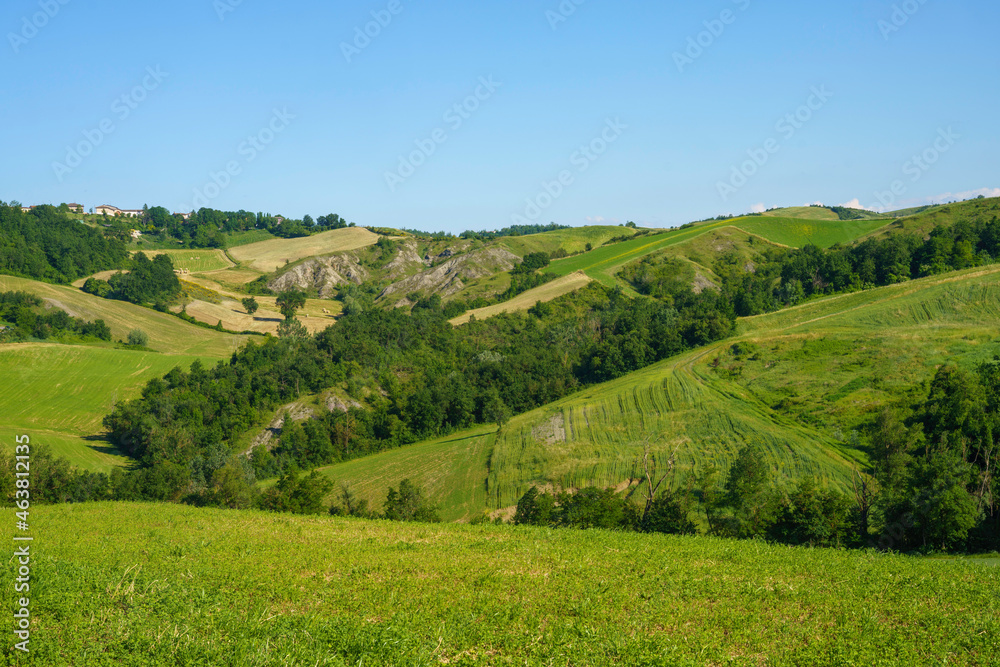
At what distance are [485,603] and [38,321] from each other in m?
136

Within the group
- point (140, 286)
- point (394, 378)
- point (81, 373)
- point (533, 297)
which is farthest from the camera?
point (140, 286)

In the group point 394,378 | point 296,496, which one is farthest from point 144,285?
point 296,496

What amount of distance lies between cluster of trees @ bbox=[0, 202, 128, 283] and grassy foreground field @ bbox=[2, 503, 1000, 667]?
167293mm

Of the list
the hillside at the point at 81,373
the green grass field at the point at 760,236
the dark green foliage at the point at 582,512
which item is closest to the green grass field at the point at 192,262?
the hillside at the point at 81,373

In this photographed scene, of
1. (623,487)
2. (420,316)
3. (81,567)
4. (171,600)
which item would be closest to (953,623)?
(171,600)

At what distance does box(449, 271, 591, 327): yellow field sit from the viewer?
125m

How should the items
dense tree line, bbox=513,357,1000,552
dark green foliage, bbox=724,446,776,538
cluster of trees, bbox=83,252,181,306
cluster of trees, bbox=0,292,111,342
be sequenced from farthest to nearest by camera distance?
cluster of trees, bbox=83,252,181,306 < cluster of trees, bbox=0,292,111,342 < dark green foliage, bbox=724,446,776,538 < dense tree line, bbox=513,357,1000,552

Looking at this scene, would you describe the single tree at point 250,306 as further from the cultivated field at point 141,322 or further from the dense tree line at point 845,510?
the dense tree line at point 845,510

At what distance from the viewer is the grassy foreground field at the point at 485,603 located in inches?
467

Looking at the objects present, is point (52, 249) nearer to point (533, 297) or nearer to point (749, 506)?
point (533, 297)

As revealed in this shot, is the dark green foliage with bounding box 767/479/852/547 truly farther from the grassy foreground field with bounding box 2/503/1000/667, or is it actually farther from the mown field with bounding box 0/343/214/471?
the mown field with bounding box 0/343/214/471

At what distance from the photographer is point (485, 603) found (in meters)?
14.4

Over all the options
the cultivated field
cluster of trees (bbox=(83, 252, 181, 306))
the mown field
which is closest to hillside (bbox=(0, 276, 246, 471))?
the mown field

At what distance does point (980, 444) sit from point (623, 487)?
941 inches
